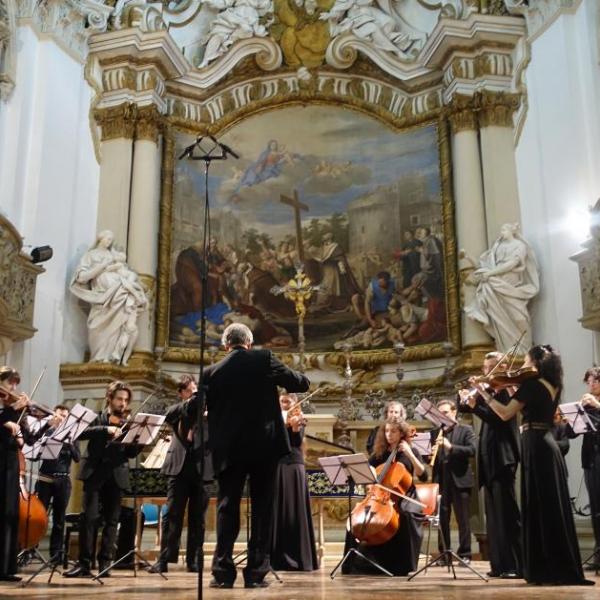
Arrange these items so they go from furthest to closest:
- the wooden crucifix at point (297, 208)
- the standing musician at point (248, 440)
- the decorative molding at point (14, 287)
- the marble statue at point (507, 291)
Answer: the wooden crucifix at point (297, 208) < the marble statue at point (507, 291) < the decorative molding at point (14, 287) < the standing musician at point (248, 440)

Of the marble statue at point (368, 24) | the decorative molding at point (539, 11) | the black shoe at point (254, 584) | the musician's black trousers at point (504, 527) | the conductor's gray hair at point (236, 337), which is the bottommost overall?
the black shoe at point (254, 584)

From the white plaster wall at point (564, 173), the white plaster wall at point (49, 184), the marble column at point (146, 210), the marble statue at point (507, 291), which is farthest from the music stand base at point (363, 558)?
the marble column at point (146, 210)

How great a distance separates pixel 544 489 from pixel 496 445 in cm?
99

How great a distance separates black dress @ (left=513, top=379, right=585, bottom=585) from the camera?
5.21 metres

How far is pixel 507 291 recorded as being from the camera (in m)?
11.8

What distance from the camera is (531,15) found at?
12.9 metres

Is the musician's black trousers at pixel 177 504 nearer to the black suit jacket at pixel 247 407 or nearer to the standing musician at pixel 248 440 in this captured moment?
the standing musician at pixel 248 440

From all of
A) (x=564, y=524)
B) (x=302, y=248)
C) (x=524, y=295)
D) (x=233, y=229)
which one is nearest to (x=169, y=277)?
(x=233, y=229)

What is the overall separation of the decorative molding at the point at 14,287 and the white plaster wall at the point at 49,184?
1.35 feet

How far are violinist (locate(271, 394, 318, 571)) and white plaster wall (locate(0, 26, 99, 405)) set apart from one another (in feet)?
17.8

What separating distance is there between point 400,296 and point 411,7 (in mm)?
5260

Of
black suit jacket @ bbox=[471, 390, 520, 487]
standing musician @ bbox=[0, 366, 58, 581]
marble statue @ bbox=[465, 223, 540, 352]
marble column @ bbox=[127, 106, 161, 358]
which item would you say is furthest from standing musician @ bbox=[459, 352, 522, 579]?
marble column @ bbox=[127, 106, 161, 358]

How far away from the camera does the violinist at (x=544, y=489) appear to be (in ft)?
17.1

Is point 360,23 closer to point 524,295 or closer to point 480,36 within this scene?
point 480,36
